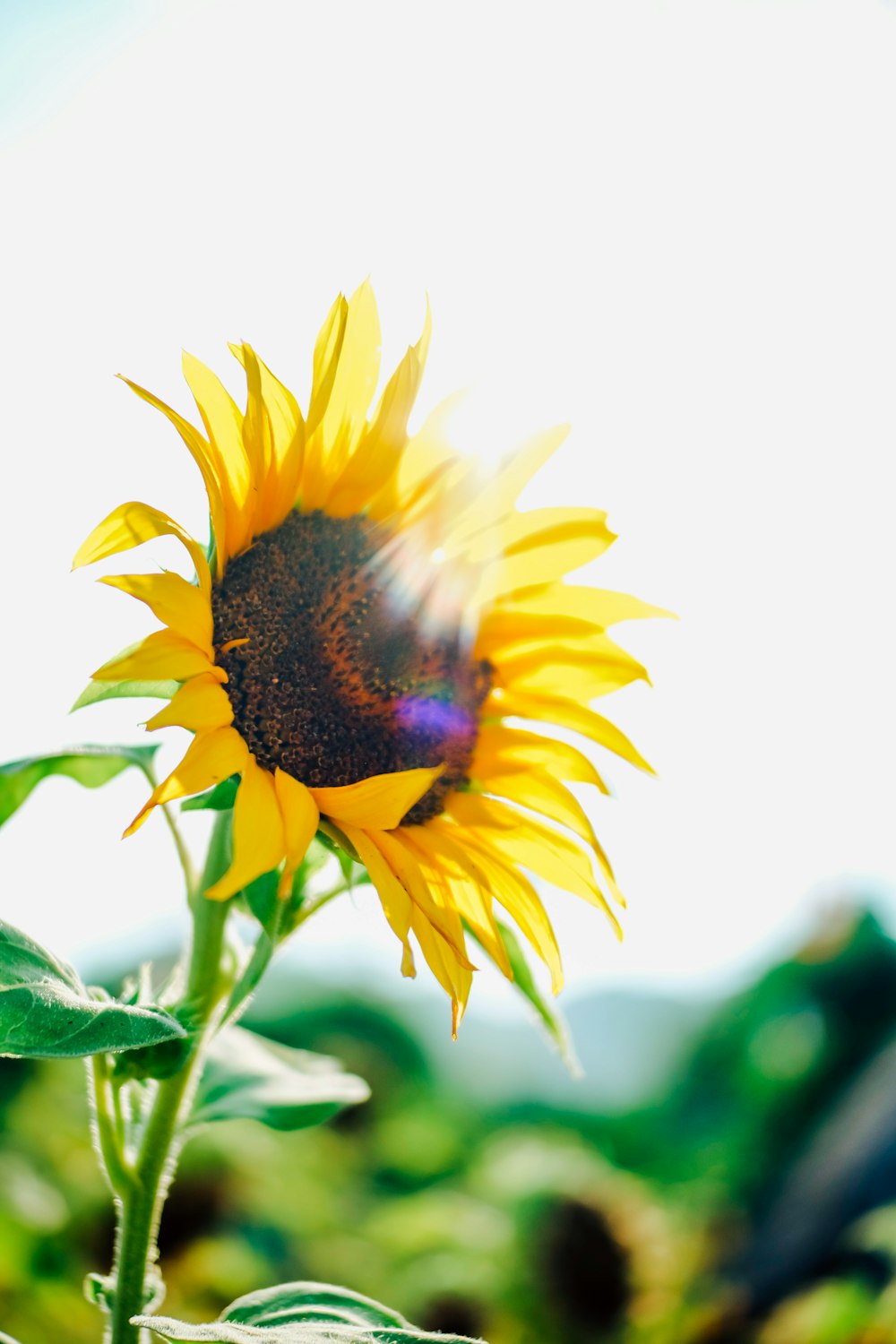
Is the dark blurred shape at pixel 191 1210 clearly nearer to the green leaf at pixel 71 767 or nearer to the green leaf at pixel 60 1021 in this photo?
the green leaf at pixel 71 767

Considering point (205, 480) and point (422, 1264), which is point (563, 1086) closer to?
point (422, 1264)

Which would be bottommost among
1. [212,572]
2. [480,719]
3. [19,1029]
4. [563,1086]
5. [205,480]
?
[563,1086]

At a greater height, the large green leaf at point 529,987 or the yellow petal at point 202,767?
the yellow petal at point 202,767

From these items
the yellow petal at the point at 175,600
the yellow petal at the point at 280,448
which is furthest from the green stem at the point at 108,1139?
the yellow petal at the point at 280,448

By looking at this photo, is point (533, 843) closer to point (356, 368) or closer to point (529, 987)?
point (529, 987)

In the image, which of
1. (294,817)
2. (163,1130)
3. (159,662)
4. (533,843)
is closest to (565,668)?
(533,843)

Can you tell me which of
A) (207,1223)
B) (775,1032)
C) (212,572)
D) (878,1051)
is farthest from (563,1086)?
(212,572)

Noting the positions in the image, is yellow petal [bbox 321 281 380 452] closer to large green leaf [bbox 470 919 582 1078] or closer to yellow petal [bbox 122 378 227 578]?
yellow petal [bbox 122 378 227 578]
